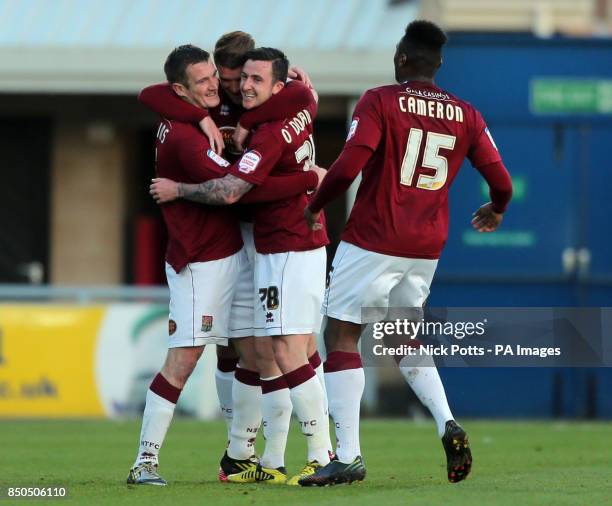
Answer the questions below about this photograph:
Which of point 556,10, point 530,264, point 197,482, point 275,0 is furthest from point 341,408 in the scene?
point 556,10

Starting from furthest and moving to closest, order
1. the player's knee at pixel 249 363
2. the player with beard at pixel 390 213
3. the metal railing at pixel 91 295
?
1. the metal railing at pixel 91 295
2. the player's knee at pixel 249 363
3. the player with beard at pixel 390 213

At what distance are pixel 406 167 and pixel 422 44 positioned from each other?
62 cm

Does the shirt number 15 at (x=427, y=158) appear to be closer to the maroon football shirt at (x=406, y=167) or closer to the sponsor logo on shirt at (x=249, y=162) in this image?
the maroon football shirt at (x=406, y=167)

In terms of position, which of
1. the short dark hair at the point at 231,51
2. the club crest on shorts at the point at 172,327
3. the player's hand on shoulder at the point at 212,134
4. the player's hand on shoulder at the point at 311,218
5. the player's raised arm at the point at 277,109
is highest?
the short dark hair at the point at 231,51

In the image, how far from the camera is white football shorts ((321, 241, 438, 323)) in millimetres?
7656

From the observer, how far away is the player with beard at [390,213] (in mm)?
7629

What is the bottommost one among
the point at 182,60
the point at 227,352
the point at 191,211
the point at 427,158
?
the point at 227,352

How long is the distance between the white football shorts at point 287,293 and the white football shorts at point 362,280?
0.69ft

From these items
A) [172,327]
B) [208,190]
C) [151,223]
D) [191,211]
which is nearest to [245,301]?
[172,327]

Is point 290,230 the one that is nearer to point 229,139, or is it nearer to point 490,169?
point 229,139

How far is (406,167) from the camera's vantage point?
768 centimetres

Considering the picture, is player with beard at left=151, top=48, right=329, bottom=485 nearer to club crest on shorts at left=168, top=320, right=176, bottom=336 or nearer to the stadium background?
club crest on shorts at left=168, top=320, right=176, bottom=336

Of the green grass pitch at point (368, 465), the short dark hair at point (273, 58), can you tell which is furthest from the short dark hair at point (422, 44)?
the green grass pitch at point (368, 465)

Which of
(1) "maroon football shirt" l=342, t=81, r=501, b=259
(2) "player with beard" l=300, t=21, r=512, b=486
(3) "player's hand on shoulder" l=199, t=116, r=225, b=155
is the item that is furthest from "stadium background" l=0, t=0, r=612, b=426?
(1) "maroon football shirt" l=342, t=81, r=501, b=259
